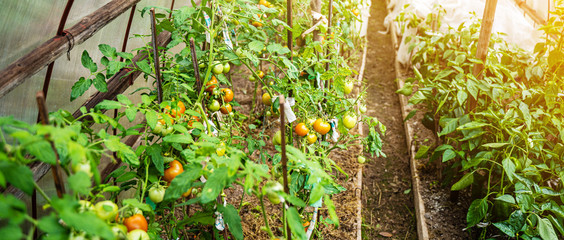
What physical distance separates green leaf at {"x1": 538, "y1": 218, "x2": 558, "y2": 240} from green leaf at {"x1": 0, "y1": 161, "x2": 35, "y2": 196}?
1836mm

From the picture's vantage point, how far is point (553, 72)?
2.31 metres

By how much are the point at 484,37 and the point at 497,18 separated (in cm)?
133

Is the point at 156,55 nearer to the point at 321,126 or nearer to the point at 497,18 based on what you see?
the point at 321,126

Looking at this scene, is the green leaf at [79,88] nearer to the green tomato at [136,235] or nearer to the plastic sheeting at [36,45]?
the plastic sheeting at [36,45]

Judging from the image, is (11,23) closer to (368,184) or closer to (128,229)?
(128,229)

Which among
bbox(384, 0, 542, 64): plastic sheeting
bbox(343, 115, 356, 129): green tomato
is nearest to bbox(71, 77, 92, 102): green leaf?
bbox(343, 115, 356, 129): green tomato

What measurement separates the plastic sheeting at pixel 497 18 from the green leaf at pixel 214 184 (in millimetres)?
2636

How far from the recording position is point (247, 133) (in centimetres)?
198

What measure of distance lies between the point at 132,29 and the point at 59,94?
0.58 metres

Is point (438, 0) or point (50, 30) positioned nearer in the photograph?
point (50, 30)

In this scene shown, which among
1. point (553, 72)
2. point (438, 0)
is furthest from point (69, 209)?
point (438, 0)

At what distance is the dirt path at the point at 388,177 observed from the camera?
2.42 m

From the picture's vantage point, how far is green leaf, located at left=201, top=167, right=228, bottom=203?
0.93 m

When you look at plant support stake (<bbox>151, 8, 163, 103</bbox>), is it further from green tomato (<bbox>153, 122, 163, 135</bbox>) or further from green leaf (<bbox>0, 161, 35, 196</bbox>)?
green leaf (<bbox>0, 161, 35, 196</bbox>)
